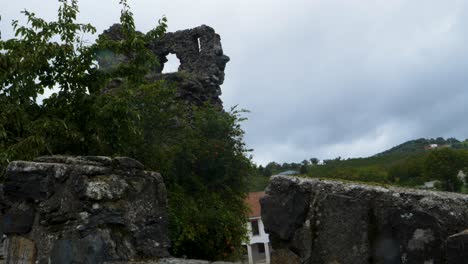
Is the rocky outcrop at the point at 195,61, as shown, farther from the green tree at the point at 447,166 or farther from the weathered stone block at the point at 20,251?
the green tree at the point at 447,166

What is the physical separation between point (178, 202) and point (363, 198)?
399 inches

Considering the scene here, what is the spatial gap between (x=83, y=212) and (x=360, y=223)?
6.34 feet

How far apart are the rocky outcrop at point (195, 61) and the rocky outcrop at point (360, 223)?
55.5ft

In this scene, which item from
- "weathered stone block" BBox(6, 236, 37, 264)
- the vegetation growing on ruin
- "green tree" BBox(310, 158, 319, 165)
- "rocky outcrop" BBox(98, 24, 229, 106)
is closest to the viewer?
"weathered stone block" BBox(6, 236, 37, 264)

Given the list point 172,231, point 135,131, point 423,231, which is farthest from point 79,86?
point 423,231

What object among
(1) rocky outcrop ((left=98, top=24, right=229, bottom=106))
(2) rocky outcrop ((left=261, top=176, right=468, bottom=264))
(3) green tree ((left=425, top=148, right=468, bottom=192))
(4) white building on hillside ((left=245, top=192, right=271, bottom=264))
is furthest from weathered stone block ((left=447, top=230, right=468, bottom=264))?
(3) green tree ((left=425, top=148, right=468, bottom=192))

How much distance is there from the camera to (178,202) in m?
12.4

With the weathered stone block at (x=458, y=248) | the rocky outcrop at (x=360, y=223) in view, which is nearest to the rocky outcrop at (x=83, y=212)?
the rocky outcrop at (x=360, y=223)

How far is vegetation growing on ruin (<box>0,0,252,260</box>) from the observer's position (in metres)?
7.95

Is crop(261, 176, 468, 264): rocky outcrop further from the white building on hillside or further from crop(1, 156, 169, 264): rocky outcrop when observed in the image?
the white building on hillside

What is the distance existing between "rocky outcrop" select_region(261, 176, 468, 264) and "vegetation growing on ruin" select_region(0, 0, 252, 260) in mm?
4894

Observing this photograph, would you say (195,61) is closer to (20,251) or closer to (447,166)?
(20,251)

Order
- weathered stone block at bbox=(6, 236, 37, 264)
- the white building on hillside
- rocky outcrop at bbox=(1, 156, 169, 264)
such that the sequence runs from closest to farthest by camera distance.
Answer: rocky outcrop at bbox=(1, 156, 169, 264) < weathered stone block at bbox=(6, 236, 37, 264) < the white building on hillside

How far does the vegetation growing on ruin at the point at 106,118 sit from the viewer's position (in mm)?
7953
